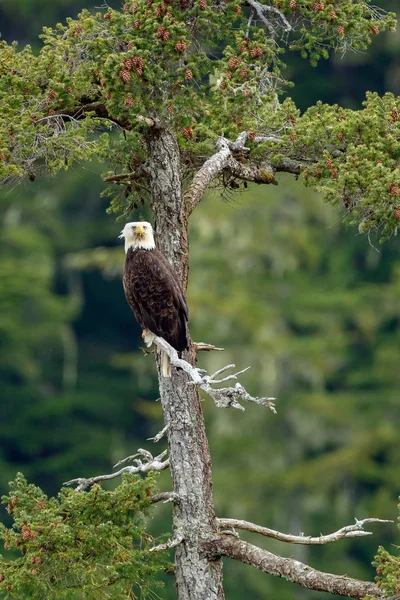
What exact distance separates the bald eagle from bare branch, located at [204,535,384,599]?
113 cm

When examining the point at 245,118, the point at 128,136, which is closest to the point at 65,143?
the point at 128,136

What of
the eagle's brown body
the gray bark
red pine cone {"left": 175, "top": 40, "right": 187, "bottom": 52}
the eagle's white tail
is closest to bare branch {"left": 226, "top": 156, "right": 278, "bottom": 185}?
the gray bark

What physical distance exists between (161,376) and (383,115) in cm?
224

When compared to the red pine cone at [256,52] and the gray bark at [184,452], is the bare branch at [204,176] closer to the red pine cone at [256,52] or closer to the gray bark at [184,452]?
the gray bark at [184,452]

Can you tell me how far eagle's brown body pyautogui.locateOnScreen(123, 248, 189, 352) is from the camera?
31.7ft

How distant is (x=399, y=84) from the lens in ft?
107

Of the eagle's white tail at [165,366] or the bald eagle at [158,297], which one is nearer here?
the eagle's white tail at [165,366]

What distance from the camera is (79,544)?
29.3 feet

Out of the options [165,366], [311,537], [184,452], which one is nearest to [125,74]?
[165,366]

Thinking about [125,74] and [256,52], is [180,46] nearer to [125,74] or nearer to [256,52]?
[125,74]

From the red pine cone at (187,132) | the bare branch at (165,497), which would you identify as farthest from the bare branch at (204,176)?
the bare branch at (165,497)

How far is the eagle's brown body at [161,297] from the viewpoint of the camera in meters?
9.66

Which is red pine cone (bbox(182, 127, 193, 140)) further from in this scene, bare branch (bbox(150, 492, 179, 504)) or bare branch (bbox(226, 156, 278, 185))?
bare branch (bbox(150, 492, 179, 504))

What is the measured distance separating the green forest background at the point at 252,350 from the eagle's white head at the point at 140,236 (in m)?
14.4
